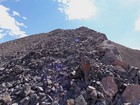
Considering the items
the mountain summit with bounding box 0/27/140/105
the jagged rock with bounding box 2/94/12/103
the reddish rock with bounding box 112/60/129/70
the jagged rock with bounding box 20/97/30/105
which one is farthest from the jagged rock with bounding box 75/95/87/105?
the reddish rock with bounding box 112/60/129/70

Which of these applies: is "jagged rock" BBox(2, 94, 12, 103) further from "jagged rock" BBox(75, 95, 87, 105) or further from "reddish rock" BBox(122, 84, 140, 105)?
"reddish rock" BBox(122, 84, 140, 105)

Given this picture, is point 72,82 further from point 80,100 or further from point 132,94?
point 132,94

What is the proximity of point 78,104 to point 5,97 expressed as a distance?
8.34ft

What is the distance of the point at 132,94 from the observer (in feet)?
29.7

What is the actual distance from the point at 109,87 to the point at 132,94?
A: 0.75m

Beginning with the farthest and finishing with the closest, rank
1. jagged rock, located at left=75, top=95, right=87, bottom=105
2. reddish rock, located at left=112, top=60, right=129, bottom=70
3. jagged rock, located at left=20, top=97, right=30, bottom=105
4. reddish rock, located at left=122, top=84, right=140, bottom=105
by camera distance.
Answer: reddish rock, located at left=112, top=60, right=129, bottom=70
jagged rock, located at left=20, top=97, right=30, bottom=105
reddish rock, located at left=122, top=84, right=140, bottom=105
jagged rock, located at left=75, top=95, right=87, bottom=105

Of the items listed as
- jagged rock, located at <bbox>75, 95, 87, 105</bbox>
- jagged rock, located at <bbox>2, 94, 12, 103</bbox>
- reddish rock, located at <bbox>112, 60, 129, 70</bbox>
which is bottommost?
jagged rock, located at <bbox>75, 95, 87, 105</bbox>

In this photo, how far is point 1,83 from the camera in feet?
36.6

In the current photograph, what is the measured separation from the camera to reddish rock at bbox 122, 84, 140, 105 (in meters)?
8.96

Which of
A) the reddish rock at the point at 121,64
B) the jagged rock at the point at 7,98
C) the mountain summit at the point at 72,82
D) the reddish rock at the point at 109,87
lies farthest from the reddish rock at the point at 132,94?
the jagged rock at the point at 7,98

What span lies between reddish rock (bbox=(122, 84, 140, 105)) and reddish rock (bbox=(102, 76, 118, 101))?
355 millimetres

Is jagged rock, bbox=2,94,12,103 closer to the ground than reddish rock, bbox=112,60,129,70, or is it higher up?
closer to the ground

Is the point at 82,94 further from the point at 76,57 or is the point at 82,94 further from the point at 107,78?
the point at 76,57

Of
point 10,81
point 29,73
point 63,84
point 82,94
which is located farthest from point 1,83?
point 82,94
